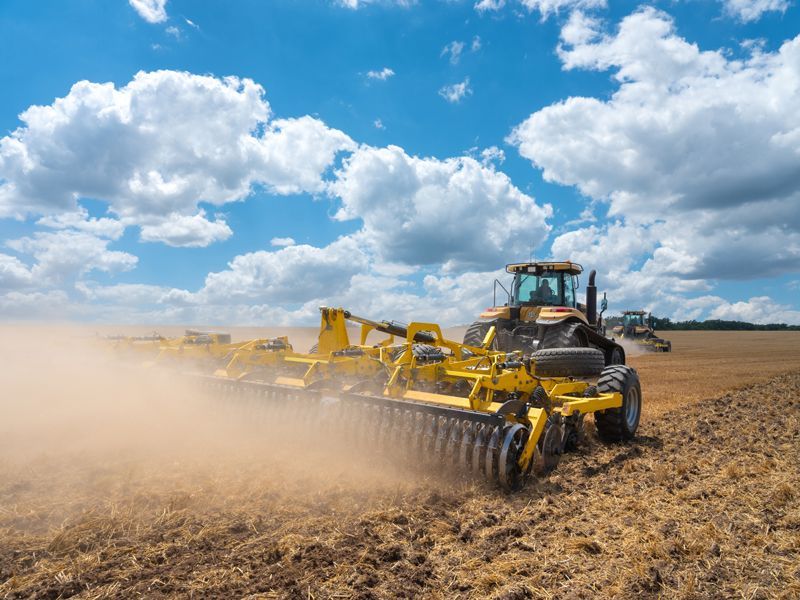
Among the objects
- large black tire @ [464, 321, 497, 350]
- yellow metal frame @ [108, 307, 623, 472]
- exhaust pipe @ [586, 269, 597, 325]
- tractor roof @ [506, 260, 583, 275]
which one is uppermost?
tractor roof @ [506, 260, 583, 275]

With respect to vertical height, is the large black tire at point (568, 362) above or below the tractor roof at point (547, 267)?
below

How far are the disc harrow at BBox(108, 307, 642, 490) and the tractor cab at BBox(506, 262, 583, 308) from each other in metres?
3.25

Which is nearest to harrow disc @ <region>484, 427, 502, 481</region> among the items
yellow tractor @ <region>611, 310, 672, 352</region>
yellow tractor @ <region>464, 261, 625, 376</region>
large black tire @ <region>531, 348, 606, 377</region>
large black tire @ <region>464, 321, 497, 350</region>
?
large black tire @ <region>531, 348, 606, 377</region>

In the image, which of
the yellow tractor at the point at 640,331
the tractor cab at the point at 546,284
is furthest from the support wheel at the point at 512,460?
the yellow tractor at the point at 640,331

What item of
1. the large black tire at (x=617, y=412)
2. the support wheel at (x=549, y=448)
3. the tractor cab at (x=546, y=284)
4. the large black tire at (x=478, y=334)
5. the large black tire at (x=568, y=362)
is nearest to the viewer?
the support wheel at (x=549, y=448)

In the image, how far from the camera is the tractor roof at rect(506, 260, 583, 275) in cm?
1077

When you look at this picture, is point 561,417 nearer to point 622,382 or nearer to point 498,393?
point 498,393

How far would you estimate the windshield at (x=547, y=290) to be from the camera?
1088cm

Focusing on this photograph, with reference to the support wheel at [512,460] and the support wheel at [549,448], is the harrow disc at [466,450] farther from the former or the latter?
the support wheel at [549,448]

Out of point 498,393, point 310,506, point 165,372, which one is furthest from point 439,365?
point 165,372

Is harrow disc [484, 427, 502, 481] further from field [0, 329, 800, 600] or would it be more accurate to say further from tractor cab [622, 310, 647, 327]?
tractor cab [622, 310, 647, 327]

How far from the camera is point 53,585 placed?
3.17 meters

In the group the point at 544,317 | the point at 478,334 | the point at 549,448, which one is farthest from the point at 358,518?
the point at 478,334

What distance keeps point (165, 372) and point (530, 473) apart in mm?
5921
